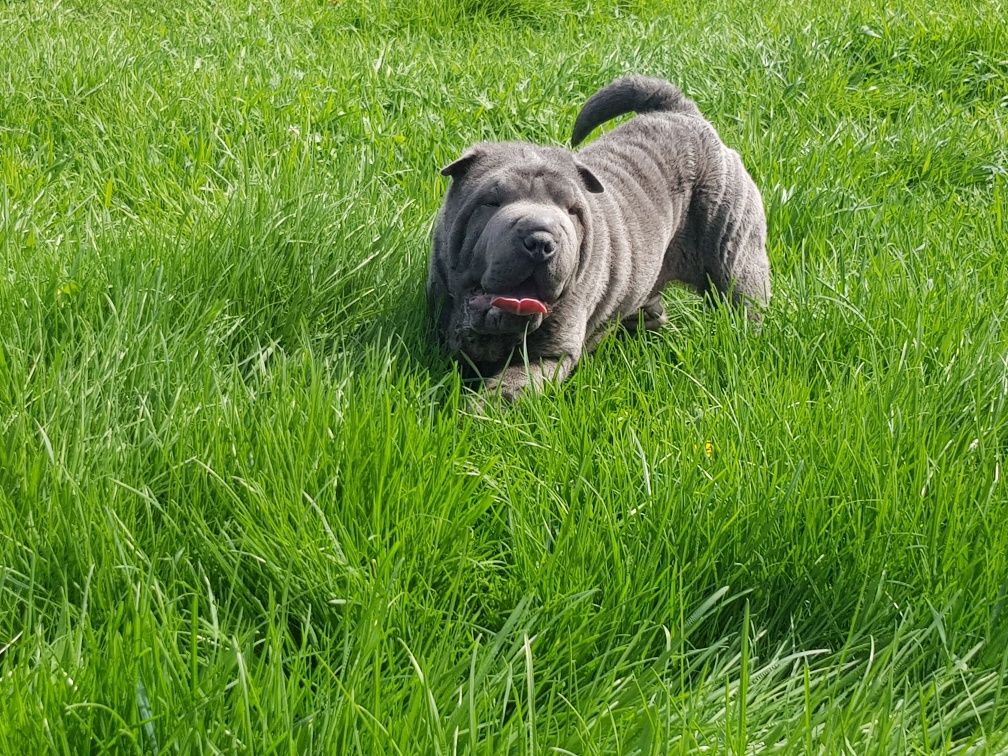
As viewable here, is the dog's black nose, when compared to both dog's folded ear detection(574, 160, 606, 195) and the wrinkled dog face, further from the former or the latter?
dog's folded ear detection(574, 160, 606, 195)

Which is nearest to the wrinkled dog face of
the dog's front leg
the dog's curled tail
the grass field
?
the dog's front leg

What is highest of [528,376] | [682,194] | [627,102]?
[627,102]

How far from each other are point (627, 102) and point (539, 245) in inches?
55.3

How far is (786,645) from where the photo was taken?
6.91 ft

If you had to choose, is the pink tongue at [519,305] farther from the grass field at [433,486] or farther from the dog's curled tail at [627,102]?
the dog's curled tail at [627,102]

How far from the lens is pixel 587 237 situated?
3160 mm

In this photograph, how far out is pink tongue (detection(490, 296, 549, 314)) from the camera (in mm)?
2752

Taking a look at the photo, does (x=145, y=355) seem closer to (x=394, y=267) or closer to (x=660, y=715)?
(x=394, y=267)

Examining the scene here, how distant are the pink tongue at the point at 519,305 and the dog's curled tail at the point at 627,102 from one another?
48.3 inches

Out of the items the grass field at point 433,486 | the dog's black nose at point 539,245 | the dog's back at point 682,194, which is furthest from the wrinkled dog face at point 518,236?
the dog's back at point 682,194

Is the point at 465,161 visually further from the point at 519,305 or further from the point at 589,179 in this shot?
the point at 519,305

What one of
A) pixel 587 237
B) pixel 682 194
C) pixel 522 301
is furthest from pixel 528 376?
pixel 682 194

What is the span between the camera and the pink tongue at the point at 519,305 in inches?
108

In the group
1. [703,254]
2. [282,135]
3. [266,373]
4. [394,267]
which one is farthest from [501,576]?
[282,135]
